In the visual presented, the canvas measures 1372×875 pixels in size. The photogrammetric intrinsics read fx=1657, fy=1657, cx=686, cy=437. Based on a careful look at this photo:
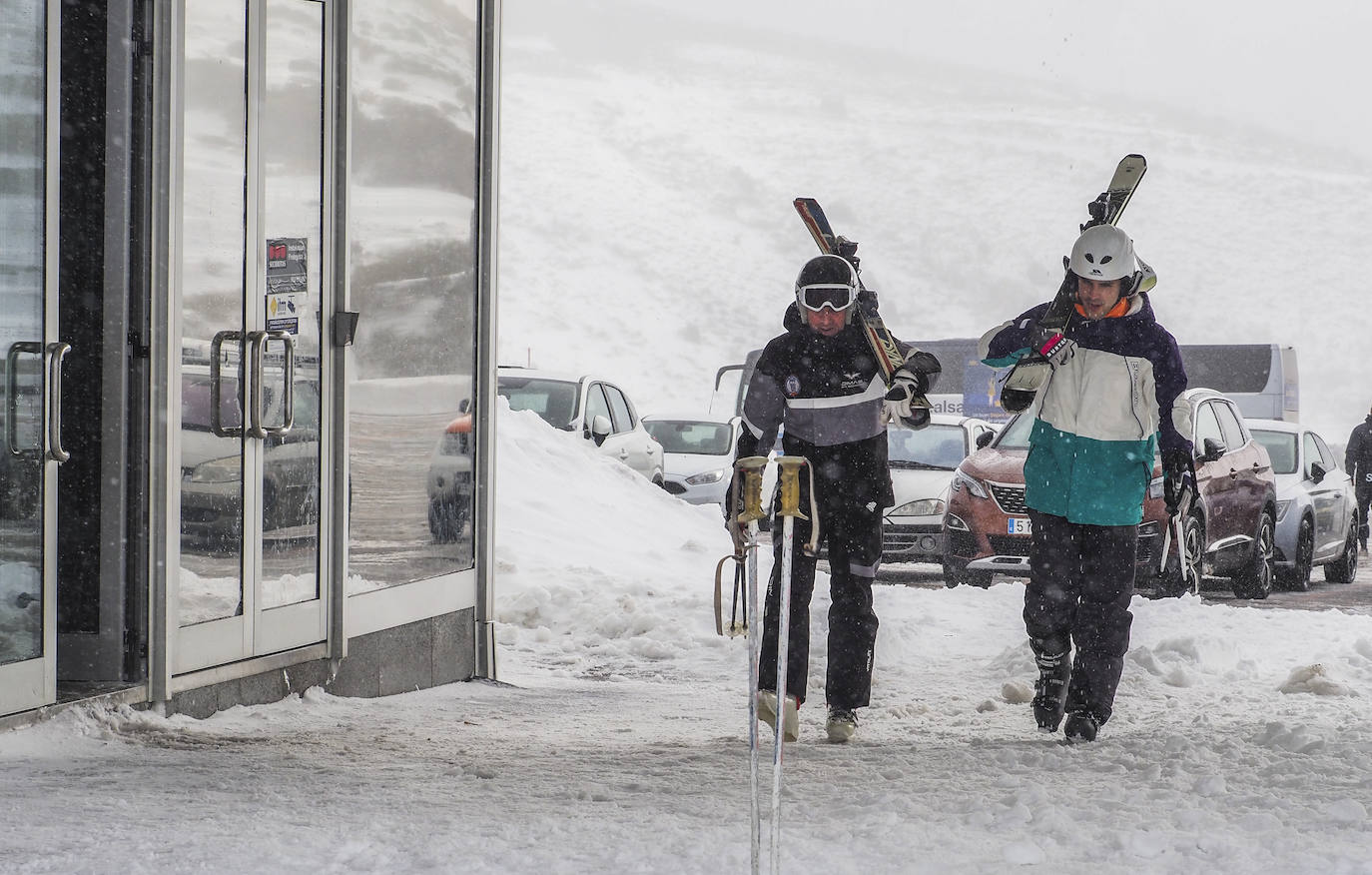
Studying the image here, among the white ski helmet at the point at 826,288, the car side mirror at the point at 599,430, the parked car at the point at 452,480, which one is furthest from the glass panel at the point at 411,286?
the car side mirror at the point at 599,430

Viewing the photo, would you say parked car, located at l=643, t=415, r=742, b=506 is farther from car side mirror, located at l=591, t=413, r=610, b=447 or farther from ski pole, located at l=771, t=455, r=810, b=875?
ski pole, located at l=771, t=455, r=810, b=875

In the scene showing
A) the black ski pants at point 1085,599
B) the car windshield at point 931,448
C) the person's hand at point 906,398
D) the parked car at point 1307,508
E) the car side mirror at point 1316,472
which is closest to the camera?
the person's hand at point 906,398

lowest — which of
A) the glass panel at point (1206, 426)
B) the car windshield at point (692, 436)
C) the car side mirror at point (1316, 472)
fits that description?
the car windshield at point (692, 436)

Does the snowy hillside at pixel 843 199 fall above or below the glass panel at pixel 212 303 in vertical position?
above

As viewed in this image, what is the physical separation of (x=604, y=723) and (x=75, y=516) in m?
2.26

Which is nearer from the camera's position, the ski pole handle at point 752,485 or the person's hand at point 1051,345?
the ski pole handle at point 752,485

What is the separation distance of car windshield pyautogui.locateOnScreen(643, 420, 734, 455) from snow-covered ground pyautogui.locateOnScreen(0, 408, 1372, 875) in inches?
458

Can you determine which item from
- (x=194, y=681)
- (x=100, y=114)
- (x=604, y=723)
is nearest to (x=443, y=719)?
(x=604, y=723)

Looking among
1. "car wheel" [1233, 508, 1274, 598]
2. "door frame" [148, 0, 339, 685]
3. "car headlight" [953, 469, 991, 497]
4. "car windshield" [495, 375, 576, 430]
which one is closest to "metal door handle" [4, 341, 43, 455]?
"door frame" [148, 0, 339, 685]

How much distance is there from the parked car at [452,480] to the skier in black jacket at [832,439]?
1911 millimetres

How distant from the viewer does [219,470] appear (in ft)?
20.0

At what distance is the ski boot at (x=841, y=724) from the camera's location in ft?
20.0

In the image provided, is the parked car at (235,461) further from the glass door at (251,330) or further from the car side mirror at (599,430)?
the car side mirror at (599,430)

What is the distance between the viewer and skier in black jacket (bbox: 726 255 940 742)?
5.98 metres
